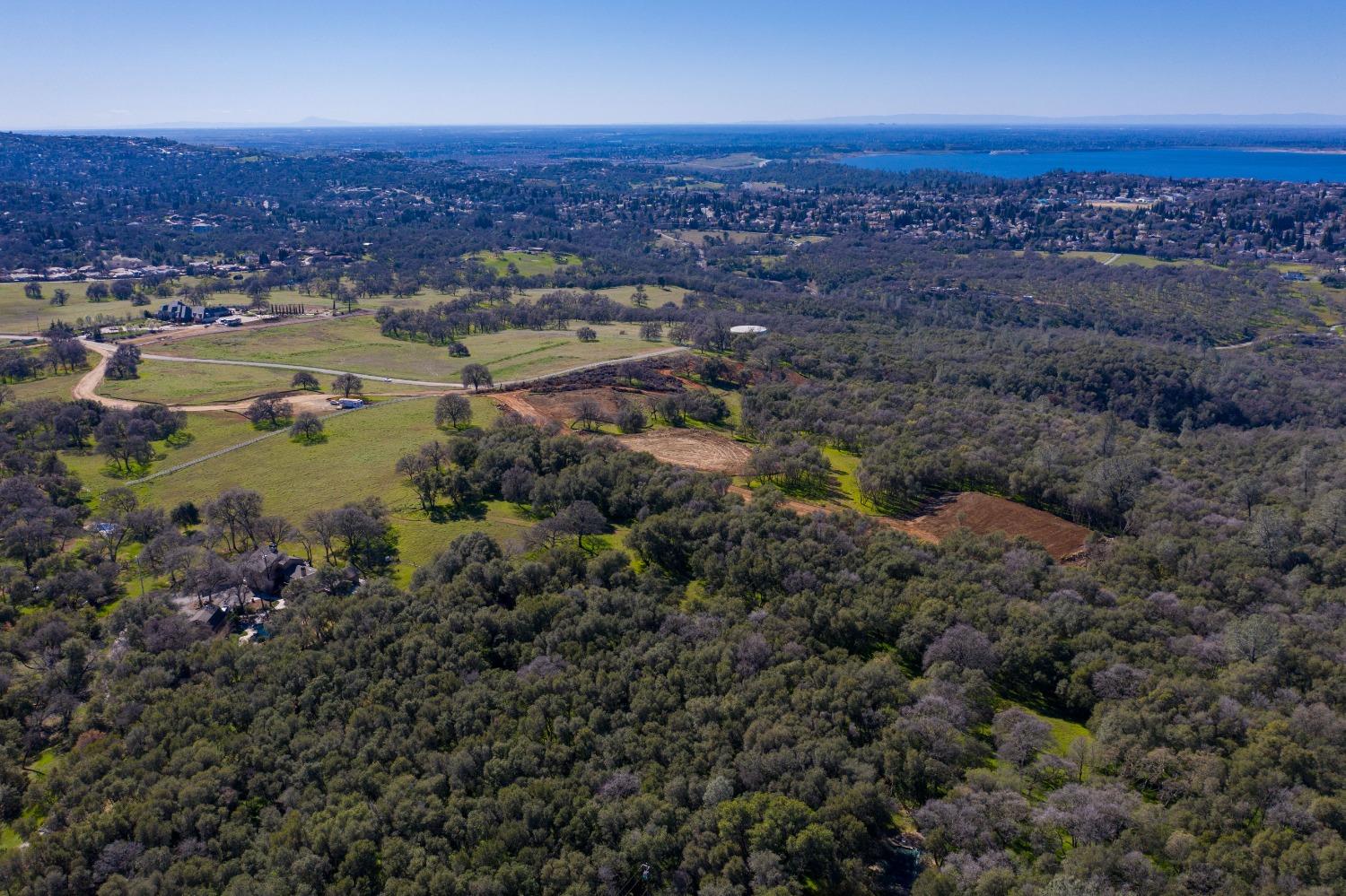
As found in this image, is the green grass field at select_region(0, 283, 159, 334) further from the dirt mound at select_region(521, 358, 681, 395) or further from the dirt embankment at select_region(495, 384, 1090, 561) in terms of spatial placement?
the dirt embankment at select_region(495, 384, 1090, 561)

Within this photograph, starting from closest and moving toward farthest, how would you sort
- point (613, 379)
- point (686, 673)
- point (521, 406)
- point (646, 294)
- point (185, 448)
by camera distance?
1. point (686, 673)
2. point (185, 448)
3. point (521, 406)
4. point (613, 379)
5. point (646, 294)

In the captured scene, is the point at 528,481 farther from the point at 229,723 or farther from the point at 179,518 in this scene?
the point at 229,723

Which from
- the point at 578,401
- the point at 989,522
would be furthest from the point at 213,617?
the point at 989,522

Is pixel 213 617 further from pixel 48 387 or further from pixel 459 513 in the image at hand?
pixel 48 387

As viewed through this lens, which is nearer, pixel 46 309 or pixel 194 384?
pixel 194 384

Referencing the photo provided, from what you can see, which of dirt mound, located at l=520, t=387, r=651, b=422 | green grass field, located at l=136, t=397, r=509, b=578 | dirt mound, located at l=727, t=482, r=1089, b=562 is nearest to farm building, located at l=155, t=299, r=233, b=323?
green grass field, located at l=136, t=397, r=509, b=578

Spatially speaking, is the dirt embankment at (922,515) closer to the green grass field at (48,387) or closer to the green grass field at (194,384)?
the green grass field at (194,384)
